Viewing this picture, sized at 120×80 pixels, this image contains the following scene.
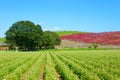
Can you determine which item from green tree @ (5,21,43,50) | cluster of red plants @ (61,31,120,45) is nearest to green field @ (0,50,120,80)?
green tree @ (5,21,43,50)

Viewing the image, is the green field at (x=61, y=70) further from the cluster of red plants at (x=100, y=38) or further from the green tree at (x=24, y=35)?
the cluster of red plants at (x=100, y=38)

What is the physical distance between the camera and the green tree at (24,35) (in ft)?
376

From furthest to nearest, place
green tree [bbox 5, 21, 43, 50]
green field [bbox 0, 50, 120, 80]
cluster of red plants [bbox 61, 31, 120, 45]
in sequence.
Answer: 1. cluster of red plants [bbox 61, 31, 120, 45]
2. green tree [bbox 5, 21, 43, 50]
3. green field [bbox 0, 50, 120, 80]

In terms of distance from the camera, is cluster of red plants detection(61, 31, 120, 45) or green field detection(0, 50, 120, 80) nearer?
green field detection(0, 50, 120, 80)

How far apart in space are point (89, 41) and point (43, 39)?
21715mm

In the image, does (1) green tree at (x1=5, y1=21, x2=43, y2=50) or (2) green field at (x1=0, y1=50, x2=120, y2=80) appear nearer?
(2) green field at (x1=0, y1=50, x2=120, y2=80)

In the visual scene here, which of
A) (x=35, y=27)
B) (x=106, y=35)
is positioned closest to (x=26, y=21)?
(x=35, y=27)

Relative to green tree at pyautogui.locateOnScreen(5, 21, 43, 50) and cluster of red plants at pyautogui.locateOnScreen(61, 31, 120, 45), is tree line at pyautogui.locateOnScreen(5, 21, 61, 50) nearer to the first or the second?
green tree at pyautogui.locateOnScreen(5, 21, 43, 50)

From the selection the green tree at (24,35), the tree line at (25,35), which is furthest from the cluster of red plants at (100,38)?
the green tree at (24,35)

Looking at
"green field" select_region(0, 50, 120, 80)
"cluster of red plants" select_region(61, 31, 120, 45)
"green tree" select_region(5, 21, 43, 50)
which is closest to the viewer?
"green field" select_region(0, 50, 120, 80)

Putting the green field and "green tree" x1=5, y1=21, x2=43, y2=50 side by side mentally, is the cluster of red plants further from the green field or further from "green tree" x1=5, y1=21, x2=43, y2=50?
the green field

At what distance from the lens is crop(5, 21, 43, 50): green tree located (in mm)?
114625

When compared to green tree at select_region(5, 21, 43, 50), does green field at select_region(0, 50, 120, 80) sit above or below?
below

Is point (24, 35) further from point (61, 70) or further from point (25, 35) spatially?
point (61, 70)
